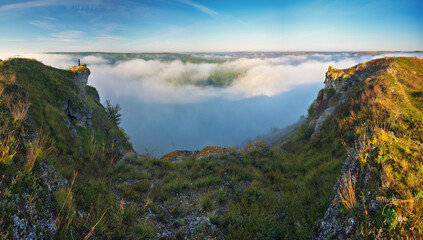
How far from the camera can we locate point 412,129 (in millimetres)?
6883

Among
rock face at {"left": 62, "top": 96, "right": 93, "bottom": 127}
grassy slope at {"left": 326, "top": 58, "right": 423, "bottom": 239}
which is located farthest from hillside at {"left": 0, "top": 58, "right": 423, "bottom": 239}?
rock face at {"left": 62, "top": 96, "right": 93, "bottom": 127}

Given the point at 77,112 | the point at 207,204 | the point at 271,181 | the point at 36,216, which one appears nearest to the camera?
the point at 36,216

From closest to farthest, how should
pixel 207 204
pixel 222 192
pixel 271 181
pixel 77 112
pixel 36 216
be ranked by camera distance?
1. pixel 36 216
2. pixel 207 204
3. pixel 222 192
4. pixel 271 181
5. pixel 77 112

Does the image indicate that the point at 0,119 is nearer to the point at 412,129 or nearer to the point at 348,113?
the point at 412,129

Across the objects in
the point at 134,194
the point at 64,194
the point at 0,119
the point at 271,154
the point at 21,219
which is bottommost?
the point at 271,154

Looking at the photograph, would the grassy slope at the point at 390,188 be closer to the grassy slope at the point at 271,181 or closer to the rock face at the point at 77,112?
the grassy slope at the point at 271,181

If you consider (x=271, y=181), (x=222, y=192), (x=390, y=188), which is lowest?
(x=271, y=181)

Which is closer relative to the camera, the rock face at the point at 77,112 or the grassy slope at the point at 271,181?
the grassy slope at the point at 271,181

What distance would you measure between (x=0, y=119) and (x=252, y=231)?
680cm

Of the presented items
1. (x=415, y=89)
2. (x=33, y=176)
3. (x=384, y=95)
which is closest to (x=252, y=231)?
(x=33, y=176)

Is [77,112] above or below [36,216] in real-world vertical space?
below

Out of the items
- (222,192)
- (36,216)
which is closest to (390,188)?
(222,192)

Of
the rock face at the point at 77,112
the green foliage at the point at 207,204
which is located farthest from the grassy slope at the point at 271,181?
the rock face at the point at 77,112

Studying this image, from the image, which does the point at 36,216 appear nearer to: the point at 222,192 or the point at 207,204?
the point at 207,204
